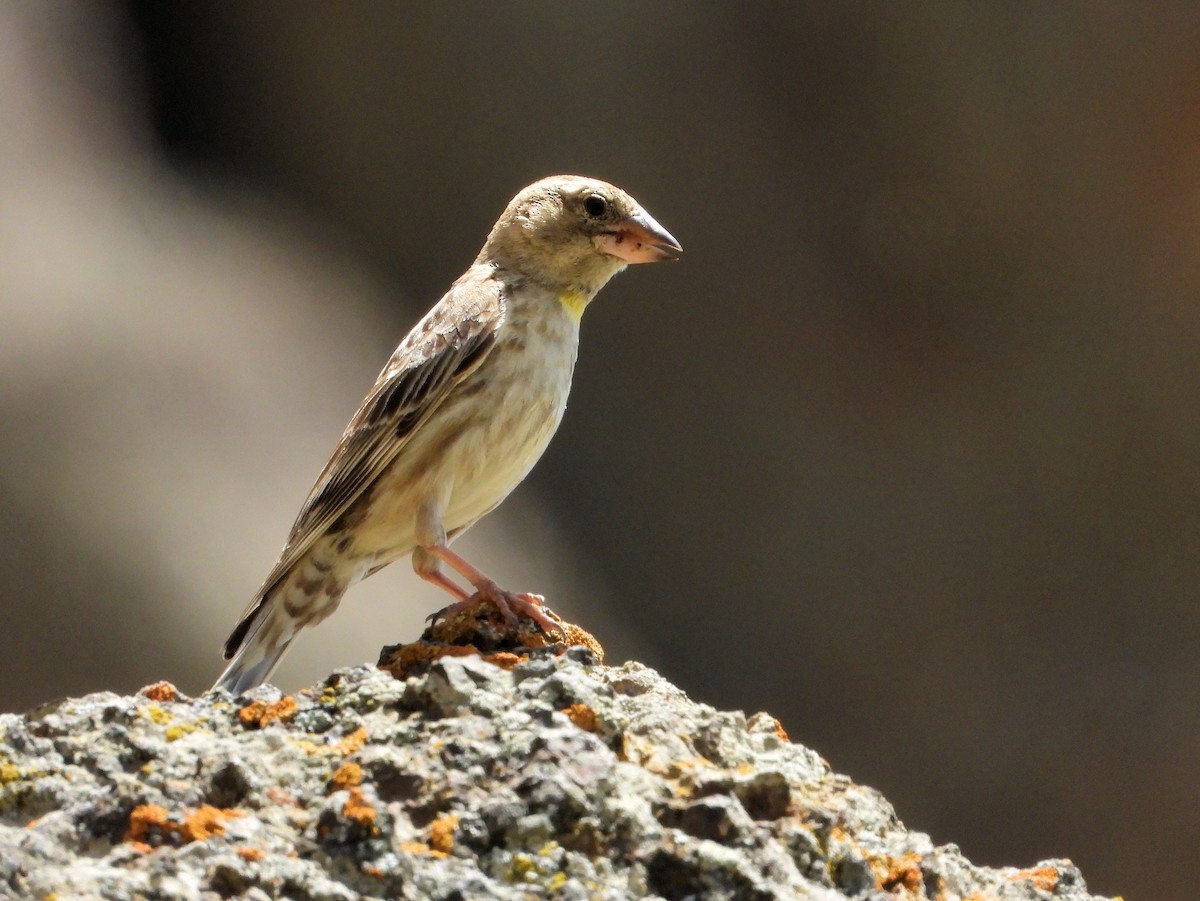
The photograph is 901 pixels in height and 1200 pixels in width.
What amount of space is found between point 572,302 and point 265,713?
2.39 m

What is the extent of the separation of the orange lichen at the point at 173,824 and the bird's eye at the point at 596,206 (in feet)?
9.24

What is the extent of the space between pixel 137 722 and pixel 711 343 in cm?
765

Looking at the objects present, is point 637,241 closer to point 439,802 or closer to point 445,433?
point 445,433

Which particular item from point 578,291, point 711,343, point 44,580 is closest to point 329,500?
point 578,291

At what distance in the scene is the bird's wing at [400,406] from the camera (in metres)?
4.46

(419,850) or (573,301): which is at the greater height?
(573,301)

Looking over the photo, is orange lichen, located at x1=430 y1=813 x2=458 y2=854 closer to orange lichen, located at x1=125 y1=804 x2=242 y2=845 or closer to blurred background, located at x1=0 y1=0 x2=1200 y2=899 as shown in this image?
orange lichen, located at x1=125 y1=804 x2=242 y2=845

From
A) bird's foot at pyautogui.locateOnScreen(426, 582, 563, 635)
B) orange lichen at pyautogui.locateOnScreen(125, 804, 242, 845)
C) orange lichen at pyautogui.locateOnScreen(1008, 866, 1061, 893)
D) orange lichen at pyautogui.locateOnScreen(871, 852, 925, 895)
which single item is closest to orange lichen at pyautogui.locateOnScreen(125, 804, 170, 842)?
orange lichen at pyautogui.locateOnScreen(125, 804, 242, 845)

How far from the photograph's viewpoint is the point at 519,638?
3363 mm

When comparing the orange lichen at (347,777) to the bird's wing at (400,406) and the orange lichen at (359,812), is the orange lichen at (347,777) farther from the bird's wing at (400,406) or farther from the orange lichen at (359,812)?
the bird's wing at (400,406)

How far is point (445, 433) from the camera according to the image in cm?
444

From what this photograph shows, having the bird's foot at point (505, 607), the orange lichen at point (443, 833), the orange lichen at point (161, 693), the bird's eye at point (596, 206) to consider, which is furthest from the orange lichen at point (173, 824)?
the bird's eye at point (596, 206)

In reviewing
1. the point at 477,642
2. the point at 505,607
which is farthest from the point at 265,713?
the point at 505,607

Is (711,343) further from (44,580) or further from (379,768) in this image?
(379,768)
